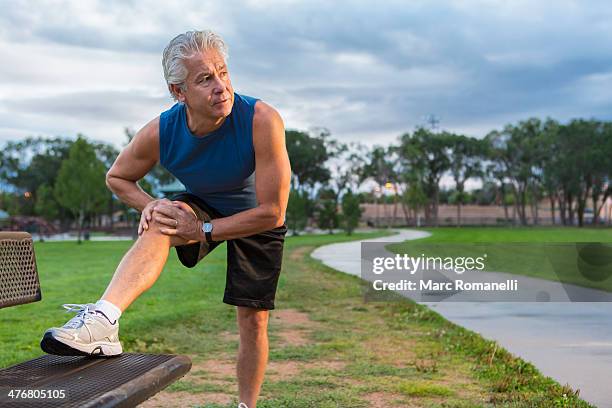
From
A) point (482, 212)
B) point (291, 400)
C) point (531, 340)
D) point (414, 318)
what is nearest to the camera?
point (291, 400)

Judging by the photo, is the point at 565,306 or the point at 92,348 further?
the point at 565,306

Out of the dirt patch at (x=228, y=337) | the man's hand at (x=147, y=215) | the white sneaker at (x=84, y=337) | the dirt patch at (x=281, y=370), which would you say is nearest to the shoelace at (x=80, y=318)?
the white sneaker at (x=84, y=337)

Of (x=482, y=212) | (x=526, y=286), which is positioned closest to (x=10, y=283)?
(x=526, y=286)

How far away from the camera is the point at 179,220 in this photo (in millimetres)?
2906

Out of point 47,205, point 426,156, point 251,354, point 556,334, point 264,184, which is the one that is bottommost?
point 556,334

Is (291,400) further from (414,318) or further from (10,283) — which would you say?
(414,318)

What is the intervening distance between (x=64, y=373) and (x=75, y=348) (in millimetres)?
116

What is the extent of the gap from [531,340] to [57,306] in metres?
6.02

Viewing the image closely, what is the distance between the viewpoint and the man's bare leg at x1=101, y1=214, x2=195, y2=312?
2639 mm

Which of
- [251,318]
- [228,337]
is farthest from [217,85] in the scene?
[228,337]

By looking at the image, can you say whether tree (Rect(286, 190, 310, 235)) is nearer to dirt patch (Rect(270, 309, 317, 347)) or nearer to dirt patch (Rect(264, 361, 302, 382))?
dirt patch (Rect(270, 309, 317, 347))

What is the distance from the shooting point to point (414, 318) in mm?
7633

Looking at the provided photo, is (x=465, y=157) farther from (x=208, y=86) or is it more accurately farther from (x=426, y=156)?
(x=208, y=86)

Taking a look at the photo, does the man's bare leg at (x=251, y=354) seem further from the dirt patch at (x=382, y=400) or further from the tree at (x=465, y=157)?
the tree at (x=465, y=157)
